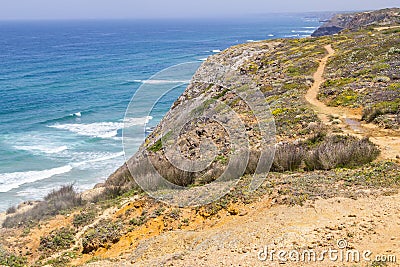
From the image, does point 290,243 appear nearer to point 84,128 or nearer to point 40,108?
point 84,128

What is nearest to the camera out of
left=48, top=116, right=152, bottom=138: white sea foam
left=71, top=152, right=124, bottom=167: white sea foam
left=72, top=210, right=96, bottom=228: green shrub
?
left=72, top=210, right=96, bottom=228: green shrub

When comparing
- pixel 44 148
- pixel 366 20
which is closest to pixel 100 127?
pixel 44 148

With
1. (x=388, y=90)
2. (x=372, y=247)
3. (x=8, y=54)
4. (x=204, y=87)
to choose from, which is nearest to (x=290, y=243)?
(x=372, y=247)

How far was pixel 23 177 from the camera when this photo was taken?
26.3 metres

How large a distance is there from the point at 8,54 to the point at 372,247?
9800 cm

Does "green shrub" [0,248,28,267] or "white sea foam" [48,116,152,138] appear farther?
"white sea foam" [48,116,152,138]

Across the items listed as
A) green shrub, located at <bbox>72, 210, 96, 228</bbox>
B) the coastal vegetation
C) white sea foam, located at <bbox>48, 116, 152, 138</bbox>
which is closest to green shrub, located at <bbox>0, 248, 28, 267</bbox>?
the coastal vegetation

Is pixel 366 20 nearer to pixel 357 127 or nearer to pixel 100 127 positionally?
pixel 100 127

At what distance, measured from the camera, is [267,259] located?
650cm

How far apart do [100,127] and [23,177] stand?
12841 mm

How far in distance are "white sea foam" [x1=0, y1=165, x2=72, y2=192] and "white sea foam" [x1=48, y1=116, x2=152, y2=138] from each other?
28.0ft

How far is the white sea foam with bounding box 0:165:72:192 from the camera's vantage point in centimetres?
2477

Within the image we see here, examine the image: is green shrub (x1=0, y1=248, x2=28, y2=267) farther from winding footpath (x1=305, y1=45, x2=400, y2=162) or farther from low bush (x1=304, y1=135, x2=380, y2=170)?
winding footpath (x1=305, y1=45, x2=400, y2=162)

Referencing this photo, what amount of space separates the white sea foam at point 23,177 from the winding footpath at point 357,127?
17.4 metres
